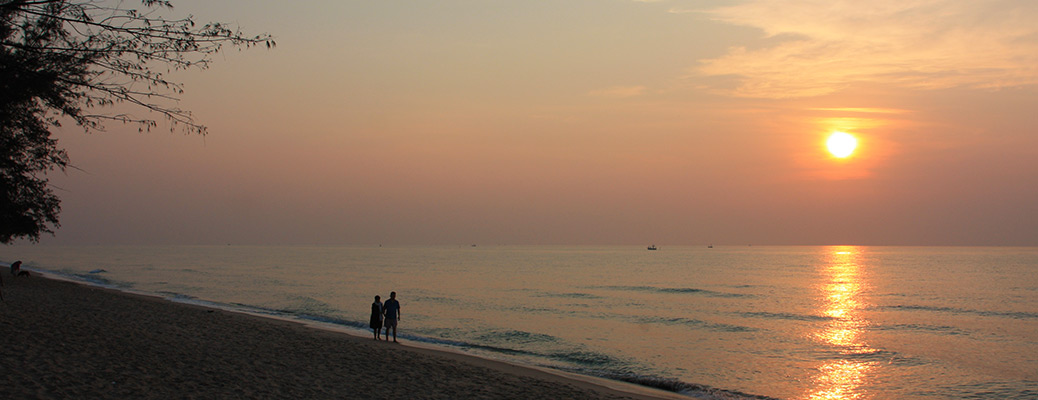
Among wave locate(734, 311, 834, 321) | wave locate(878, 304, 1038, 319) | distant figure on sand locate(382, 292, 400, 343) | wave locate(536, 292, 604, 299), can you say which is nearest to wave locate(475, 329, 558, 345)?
distant figure on sand locate(382, 292, 400, 343)

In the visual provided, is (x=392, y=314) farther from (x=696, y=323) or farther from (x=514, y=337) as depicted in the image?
(x=696, y=323)

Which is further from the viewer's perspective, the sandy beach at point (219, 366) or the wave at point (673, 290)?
the wave at point (673, 290)

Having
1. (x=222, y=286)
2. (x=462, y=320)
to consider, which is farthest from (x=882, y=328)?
(x=222, y=286)

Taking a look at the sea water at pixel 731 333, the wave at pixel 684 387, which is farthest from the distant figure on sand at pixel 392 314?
the wave at pixel 684 387

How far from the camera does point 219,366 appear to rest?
16.1 m

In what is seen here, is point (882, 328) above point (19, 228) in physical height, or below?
below

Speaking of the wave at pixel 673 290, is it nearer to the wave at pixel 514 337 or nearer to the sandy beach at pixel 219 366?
the wave at pixel 514 337

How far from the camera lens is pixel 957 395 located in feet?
73.9

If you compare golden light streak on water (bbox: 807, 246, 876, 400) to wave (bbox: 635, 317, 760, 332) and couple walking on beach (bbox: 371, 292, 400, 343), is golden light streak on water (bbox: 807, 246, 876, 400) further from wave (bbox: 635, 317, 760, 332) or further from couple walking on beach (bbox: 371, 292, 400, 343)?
couple walking on beach (bbox: 371, 292, 400, 343)

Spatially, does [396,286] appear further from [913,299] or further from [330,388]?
[330,388]

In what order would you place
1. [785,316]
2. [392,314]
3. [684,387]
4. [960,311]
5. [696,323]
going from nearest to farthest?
[684,387] → [392,314] → [696,323] → [785,316] → [960,311]

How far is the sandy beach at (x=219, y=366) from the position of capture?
13070 millimetres

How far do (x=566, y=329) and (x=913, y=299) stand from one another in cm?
4823

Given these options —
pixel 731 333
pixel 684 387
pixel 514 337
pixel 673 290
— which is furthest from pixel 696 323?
pixel 673 290
